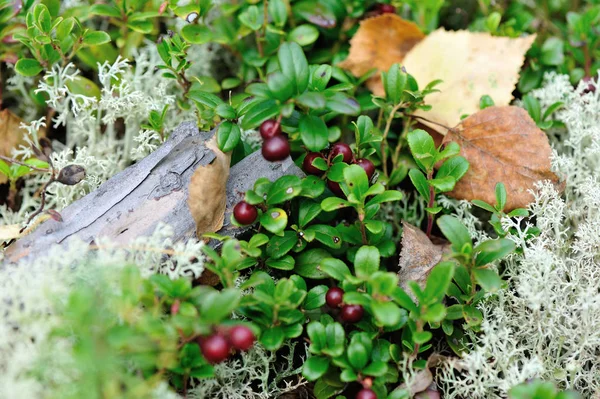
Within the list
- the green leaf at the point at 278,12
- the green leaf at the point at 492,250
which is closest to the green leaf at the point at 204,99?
the green leaf at the point at 278,12

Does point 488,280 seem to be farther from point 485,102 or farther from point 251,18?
point 251,18

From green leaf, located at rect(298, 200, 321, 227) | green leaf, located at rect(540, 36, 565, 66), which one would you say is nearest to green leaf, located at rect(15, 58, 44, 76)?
green leaf, located at rect(298, 200, 321, 227)

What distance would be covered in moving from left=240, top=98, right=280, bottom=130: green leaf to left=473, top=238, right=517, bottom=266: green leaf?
2.66 ft

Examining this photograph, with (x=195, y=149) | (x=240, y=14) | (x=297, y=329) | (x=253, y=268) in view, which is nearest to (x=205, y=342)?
(x=297, y=329)

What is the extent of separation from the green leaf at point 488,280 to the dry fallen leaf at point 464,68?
3.41 feet

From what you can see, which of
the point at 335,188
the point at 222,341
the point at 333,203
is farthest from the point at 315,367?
the point at 335,188

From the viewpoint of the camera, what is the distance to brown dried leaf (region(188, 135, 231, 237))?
6.75ft

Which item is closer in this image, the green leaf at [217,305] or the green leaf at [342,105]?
the green leaf at [217,305]

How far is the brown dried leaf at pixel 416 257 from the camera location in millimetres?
2186

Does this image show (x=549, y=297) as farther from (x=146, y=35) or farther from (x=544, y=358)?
(x=146, y=35)

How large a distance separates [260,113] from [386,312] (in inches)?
30.2

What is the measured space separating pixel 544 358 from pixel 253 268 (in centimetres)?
111

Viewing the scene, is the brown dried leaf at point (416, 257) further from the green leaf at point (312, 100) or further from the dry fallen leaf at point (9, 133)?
the dry fallen leaf at point (9, 133)

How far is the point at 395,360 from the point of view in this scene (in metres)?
1.90
